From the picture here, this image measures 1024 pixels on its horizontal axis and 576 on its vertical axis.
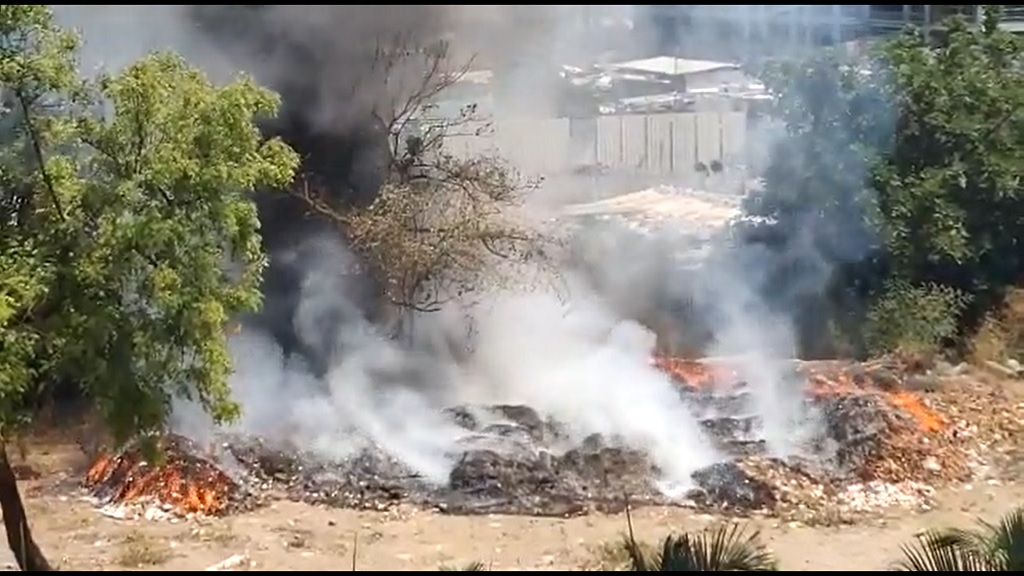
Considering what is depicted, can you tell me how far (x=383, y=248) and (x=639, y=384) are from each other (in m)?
2.52

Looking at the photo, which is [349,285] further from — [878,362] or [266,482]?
[878,362]

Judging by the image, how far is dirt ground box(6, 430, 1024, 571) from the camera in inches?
327

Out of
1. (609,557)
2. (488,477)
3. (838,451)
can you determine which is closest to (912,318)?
(838,451)

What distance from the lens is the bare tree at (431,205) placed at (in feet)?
38.3

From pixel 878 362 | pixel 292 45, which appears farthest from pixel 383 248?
pixel 878 362

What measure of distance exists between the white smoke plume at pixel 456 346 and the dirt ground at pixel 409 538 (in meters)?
1.20

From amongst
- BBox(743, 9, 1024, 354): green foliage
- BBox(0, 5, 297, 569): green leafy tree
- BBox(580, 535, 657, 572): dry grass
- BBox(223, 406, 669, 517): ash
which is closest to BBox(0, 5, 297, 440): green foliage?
BBox(0, 5, 297, 569): green leafy tree

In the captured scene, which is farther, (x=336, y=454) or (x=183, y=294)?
(x=336, y=454)

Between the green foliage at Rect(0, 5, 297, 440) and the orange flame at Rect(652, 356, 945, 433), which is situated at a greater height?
the green foliage at Rect(0, 5, 297, 440)

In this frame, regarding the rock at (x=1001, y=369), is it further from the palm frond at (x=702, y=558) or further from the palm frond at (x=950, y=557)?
the palm frond at (x=702, y=558)

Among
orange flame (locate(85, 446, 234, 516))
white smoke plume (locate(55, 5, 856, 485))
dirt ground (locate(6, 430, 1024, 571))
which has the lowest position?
dirt ground (locate(6, 430, 1024, 571))

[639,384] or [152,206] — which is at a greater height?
[152,206]

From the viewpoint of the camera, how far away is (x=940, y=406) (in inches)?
451

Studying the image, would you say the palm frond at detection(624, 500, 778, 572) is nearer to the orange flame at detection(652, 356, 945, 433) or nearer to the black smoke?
the orange flame at detection(652, 356, 945, 433)
